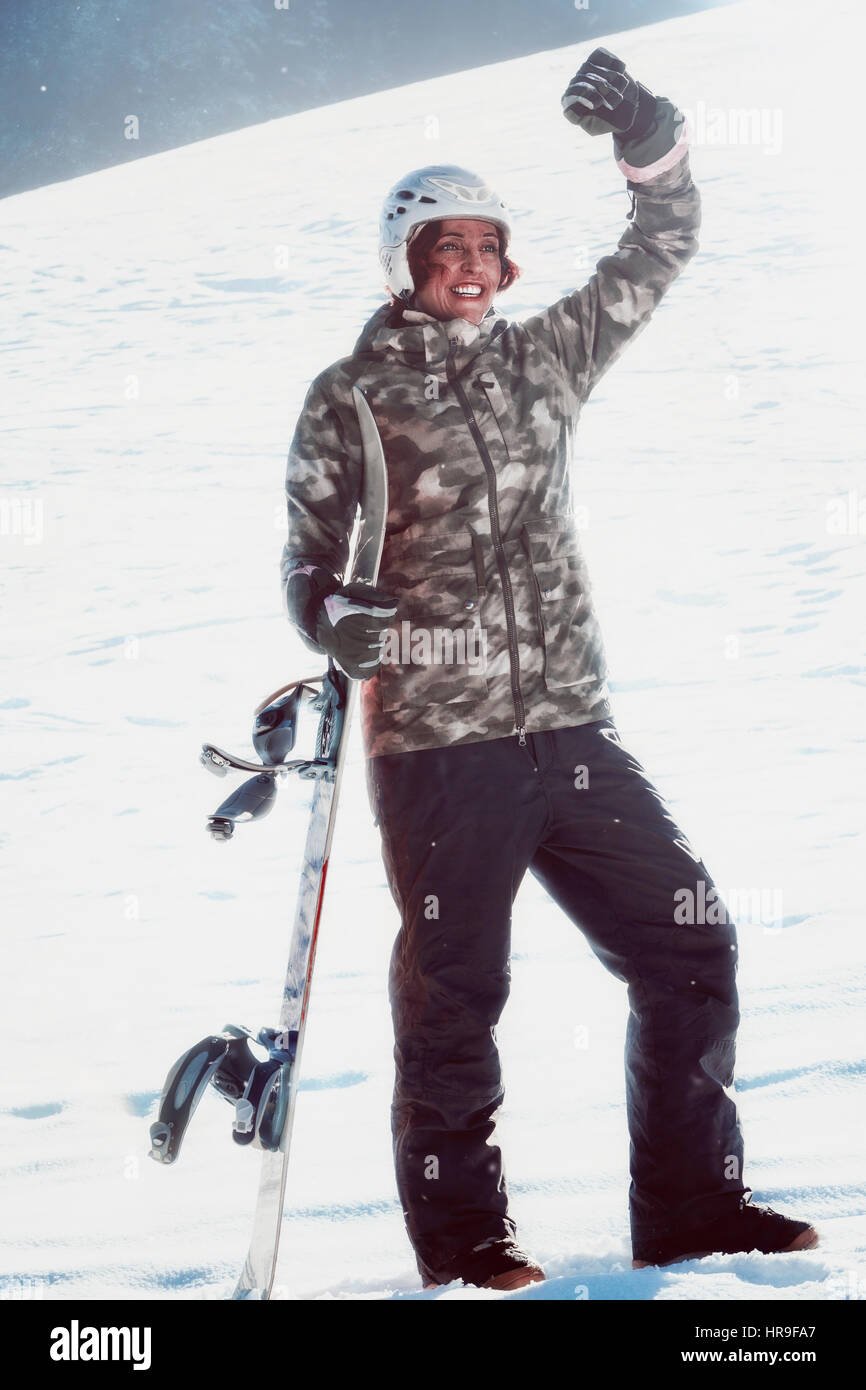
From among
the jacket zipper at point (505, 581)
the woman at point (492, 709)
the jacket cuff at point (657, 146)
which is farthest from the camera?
the jacket cuff at point (657, 146)

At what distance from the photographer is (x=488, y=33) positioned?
2055 inches

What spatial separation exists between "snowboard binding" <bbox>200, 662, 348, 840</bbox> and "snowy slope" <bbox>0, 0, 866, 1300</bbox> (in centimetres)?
97

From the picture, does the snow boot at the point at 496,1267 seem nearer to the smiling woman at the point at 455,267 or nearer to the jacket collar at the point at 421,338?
the jacket collar at the point at 421,338

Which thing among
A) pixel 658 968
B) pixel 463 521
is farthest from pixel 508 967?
pixel 463 521

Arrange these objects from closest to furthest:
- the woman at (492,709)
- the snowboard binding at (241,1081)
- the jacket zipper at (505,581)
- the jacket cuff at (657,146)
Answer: the snowboard binding at (241,1081) → the woman at (492,709) → the jacket zipper at (505,581) → the jacket cuff at (657,146)

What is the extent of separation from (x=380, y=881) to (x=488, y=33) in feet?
175

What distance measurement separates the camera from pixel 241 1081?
8.55ft

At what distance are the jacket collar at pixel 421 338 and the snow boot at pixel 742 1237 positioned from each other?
1.81 metres

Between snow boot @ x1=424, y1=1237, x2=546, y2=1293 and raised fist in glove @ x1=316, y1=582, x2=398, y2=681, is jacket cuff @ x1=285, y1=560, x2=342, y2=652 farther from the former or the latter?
snow boot @ x1=424, y1=1237, x2=546, y2=1293

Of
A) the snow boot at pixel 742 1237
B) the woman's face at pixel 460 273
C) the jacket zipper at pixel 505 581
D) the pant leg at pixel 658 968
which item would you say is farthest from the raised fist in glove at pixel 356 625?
the snow boot at pixel 742 1237

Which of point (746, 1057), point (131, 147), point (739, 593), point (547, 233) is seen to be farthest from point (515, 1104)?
point (131, 147)

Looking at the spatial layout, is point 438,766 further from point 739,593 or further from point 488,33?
point 488,33

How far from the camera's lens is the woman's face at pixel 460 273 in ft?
9.94

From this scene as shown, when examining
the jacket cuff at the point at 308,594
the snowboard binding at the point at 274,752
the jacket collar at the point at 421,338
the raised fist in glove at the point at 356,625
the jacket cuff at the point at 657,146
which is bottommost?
the snowboard binding at the point at 274,752
